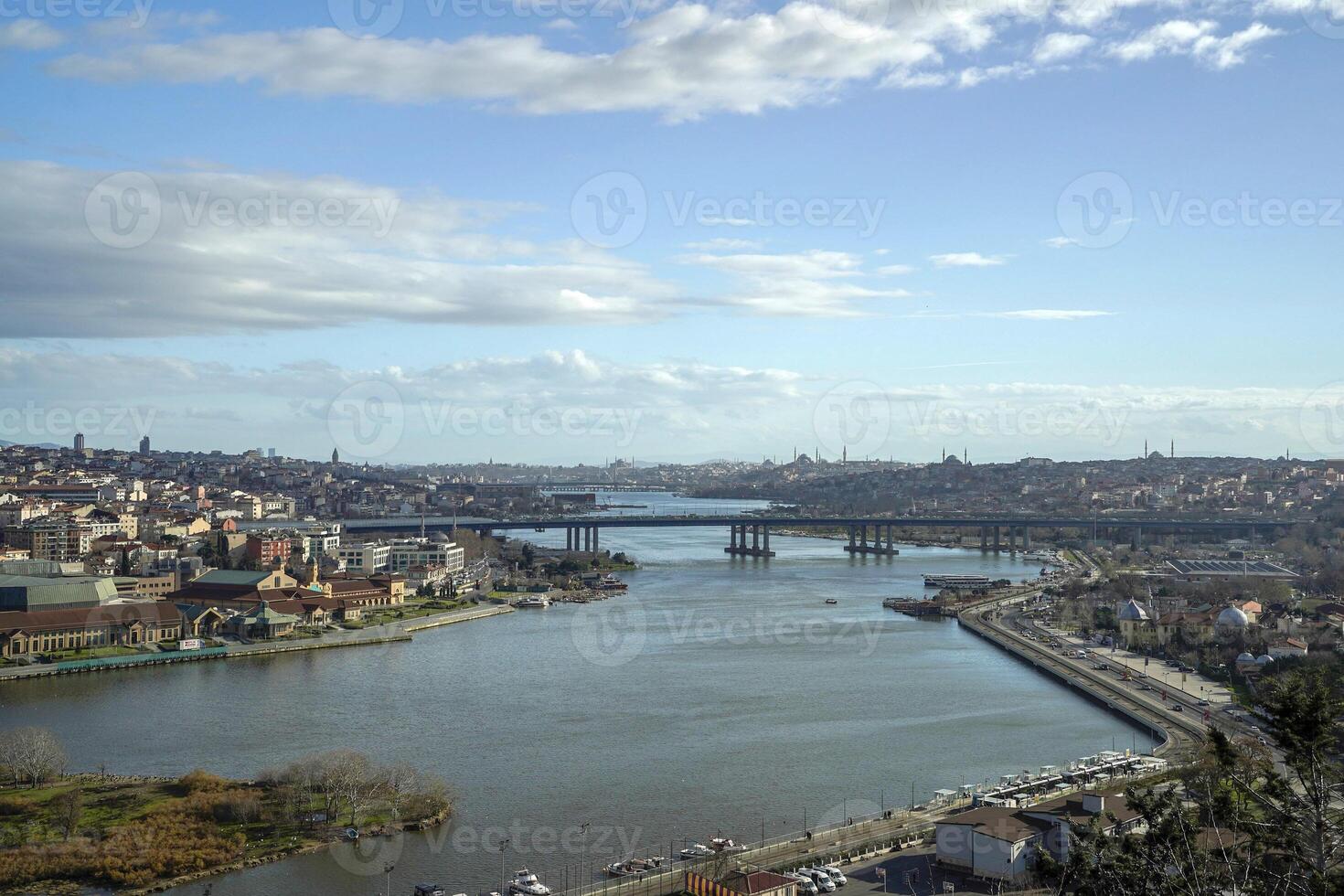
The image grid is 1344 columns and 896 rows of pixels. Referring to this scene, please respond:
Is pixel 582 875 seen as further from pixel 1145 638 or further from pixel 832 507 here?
pixel 832 507

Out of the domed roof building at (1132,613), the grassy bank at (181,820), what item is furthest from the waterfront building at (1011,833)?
the domed roof building at (1132,613)

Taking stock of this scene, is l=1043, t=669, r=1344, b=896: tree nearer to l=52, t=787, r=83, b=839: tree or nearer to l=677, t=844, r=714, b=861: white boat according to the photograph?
l=677, t=844, r=714, b=861: white boat

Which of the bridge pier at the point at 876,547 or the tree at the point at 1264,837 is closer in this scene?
the tree at the point at 1264,837

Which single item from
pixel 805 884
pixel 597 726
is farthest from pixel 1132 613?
pixel 805 884

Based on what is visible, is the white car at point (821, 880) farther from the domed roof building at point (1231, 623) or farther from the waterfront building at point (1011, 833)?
the domed roof building at point (1231, 623)

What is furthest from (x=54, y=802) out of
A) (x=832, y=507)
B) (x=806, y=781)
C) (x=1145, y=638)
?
(x=832, y=507)

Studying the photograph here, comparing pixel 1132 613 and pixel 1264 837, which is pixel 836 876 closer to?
pixel 1264 837
